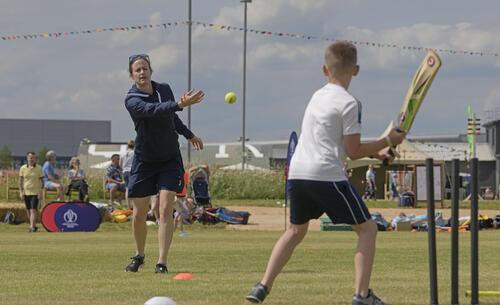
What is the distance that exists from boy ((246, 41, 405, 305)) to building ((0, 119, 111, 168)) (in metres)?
150

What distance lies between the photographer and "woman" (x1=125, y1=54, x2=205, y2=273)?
36.3ft

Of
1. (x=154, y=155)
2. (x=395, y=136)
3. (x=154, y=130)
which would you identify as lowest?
(x=154, y=155)

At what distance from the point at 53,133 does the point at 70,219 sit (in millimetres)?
137751

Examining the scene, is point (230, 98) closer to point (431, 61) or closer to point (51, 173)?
point (51, 173)

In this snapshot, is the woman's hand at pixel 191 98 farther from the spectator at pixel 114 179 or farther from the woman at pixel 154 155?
the spectator at pixel 114 179

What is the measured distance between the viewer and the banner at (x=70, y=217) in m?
24.2

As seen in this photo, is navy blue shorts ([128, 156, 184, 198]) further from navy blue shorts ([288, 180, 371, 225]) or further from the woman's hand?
navy blue shorts ([288, 180, 371, 225])

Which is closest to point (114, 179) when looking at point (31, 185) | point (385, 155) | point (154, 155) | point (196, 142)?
point (31, 185)

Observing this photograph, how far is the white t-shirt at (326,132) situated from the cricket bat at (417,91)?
275 mm

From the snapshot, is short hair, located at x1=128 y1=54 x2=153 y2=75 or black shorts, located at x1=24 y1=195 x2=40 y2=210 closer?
short hair, located at x1=128 y1=54 x2=153 y2=75

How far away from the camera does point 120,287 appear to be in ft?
31.2

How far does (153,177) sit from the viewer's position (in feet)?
36.9

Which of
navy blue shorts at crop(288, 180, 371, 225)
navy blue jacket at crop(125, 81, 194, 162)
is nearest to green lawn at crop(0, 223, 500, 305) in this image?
navy blue shorts at crop(288, 180, 371, 225)

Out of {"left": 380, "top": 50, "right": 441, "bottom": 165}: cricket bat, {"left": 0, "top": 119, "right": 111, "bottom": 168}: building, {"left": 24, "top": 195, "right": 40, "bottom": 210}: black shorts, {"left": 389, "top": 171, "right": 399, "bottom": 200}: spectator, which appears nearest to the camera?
{"left": 380, "top": 50, "right": 441, "bottom": 165}: cricket bat
